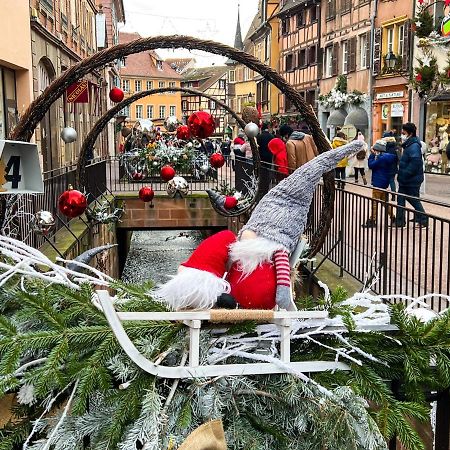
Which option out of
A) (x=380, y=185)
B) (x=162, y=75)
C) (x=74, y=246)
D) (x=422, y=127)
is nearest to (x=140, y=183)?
(x=380, y=185)

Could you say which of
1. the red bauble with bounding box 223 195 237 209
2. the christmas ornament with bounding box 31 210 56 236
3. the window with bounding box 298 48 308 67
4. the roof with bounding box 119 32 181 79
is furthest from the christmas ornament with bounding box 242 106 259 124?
the roof with bounding box 119 32 181 79

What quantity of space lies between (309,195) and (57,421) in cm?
138

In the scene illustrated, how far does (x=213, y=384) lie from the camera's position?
6.63 feet

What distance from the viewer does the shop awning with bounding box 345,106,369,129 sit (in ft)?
104

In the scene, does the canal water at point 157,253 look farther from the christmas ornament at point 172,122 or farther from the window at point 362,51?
the window at point 362,51

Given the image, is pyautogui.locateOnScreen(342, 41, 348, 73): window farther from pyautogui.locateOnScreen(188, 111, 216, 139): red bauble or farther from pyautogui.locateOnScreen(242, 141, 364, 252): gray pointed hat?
pyautogui.locateOnScreen(242, 141, 364, 252): gray pointed hat

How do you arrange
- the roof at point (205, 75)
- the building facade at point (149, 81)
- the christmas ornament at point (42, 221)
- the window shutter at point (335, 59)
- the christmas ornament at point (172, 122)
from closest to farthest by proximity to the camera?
the christmas ornament at point (42, 221) < the christmas ornament at point (172, 122) < the window shutter at point (335, 59) < the building facade at point (149, 81) < the roof at point (205, 75)

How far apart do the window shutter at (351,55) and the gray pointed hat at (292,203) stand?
32.2m

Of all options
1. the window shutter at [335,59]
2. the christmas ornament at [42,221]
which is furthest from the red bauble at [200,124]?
the window shutter at [335,59]

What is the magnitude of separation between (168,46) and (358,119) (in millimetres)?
28754

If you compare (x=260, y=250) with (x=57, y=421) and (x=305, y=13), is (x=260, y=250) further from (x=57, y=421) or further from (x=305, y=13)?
(x=305, y=13)

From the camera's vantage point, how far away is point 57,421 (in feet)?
6.68

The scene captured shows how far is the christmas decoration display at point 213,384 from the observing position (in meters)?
1.94

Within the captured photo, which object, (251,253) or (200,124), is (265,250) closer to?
(251,253)
